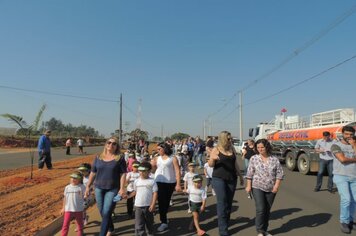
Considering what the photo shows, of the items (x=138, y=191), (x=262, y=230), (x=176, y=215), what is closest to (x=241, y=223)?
(x=262, y=230)

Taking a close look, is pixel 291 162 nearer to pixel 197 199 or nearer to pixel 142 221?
pixel 197 199

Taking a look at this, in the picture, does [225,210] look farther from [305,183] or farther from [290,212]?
[305,183]

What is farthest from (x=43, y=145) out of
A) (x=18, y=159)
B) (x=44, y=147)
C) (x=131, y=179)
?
(x=131, y=179)

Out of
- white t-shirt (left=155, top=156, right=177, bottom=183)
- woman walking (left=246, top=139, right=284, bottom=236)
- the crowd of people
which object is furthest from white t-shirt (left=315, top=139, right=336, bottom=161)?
white t-shirt (left=155, top=156, right=177, bottom=183)

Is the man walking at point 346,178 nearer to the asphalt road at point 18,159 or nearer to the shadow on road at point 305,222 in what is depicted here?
the shadow on road at point 305,222

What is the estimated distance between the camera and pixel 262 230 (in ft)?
19.7

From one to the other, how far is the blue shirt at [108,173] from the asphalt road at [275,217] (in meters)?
1.22

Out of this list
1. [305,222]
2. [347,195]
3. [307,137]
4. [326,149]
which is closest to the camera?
[347,195]

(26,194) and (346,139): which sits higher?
(346,139)

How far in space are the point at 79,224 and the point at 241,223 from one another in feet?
10.3

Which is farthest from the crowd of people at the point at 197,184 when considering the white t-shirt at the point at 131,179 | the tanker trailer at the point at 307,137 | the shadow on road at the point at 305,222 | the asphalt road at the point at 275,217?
the tanker trailer at the point at 307,137

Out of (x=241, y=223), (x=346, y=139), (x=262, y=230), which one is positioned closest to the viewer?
(x=262, y=230)

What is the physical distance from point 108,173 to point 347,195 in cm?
415

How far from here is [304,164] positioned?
54.5ft
